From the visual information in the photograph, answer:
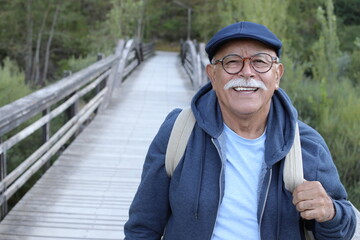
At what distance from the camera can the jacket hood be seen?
1.79 m

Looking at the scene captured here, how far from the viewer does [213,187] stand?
179cm

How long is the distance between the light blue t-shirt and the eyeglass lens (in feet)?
0.95

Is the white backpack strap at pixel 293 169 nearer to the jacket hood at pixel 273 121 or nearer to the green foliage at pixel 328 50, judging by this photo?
the jacket hood at pixel 273 121

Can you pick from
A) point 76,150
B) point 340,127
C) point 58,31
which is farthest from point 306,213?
point 58,31

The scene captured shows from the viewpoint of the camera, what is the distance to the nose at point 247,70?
5.96ft

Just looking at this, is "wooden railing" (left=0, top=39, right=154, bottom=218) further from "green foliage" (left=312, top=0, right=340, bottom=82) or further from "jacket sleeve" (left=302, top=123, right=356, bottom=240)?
"green foliage" (left=312, top=0, right=340, bottom=82)

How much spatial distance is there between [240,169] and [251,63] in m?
0.37

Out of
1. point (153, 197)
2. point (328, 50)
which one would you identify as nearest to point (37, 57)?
point (328, 50)

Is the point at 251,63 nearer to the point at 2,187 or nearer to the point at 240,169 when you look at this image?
the point at 240,169

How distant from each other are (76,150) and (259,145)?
4.42 meters

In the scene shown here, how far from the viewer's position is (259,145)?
1861 millimetres

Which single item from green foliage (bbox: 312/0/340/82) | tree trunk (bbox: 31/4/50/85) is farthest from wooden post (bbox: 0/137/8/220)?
tree trunk (bbox: 31/4/50/85)

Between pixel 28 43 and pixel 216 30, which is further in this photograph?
pixel 216 30

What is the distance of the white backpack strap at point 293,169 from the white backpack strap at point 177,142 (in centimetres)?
35
